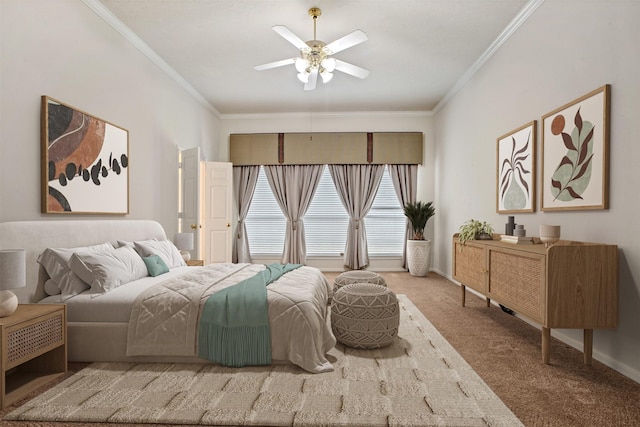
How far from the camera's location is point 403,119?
6953mm

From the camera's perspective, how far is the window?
23.2 feet

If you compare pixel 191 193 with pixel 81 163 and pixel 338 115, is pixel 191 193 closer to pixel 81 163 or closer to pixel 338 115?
→ pixel 81 163

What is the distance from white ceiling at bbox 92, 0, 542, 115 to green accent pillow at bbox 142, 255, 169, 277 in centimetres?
235

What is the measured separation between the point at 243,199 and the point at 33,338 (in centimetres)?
507

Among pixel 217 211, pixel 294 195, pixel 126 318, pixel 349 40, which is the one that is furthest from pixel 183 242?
pixel 349 40

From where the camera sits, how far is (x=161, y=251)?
3766mm

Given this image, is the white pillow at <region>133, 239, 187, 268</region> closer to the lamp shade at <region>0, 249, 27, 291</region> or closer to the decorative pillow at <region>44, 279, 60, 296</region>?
the decorative pillow at <region>44, 279, 60, 296</region>

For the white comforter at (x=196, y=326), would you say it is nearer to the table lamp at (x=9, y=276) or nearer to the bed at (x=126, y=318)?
the bed at (x=126, y=318)

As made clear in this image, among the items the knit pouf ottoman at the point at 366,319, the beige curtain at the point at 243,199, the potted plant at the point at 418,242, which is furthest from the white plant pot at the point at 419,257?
the knit pouf ottoman at the point at 366,319

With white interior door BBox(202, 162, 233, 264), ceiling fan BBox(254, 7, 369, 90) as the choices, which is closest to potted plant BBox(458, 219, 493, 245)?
ceiling fan BBox(254, 7, 369, 90)

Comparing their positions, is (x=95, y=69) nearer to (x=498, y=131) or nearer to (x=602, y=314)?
(x=498, y=131)

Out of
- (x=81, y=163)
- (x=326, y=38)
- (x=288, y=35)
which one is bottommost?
(x=81, y=163)

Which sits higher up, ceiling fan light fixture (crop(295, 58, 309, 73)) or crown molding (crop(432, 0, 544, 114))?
crown molding (crop(432, 0, 544, 114))

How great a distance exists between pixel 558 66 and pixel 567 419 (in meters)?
2.68
